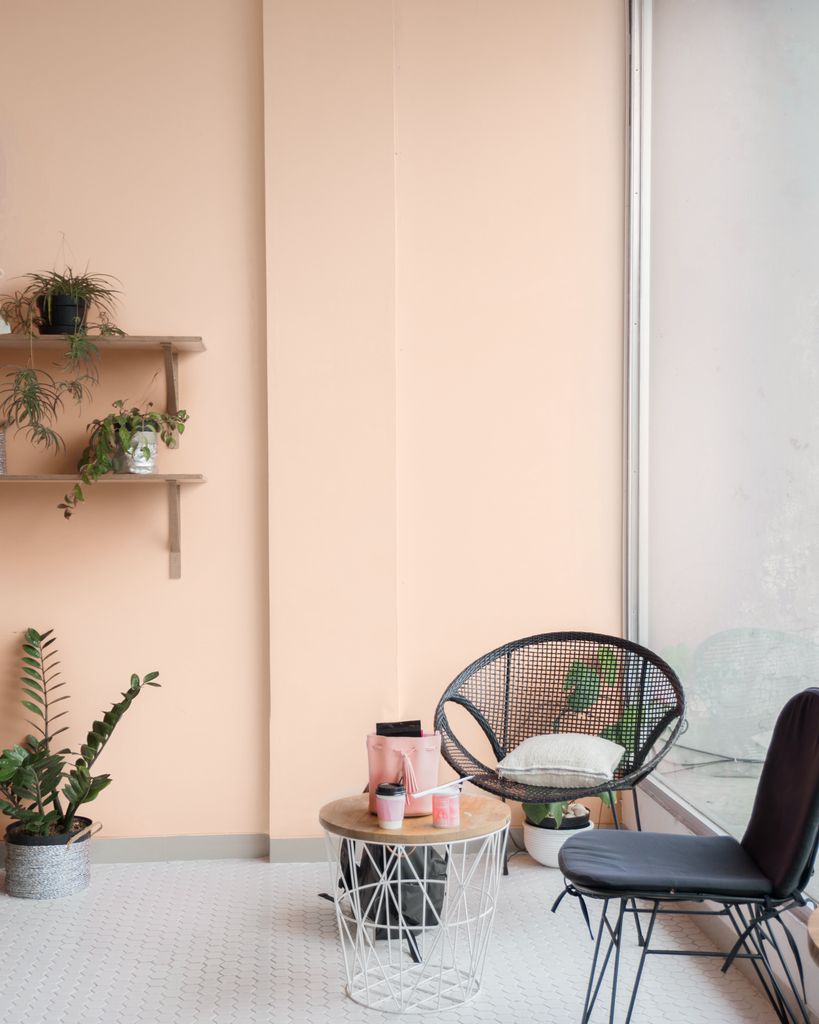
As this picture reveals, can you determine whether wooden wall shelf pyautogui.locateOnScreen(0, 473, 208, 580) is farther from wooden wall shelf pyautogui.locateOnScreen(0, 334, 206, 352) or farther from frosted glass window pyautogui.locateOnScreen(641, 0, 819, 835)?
frosted glass window pyautogui.locateOnScreen(641, 0, 819, 835)

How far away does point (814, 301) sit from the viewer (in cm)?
211

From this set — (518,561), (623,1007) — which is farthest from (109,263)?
(623,1007)

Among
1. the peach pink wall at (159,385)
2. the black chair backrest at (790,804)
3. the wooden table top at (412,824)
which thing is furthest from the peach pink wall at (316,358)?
the black chair backrest at (790,804)

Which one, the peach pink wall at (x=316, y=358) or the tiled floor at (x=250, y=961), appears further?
the peach pink wall at (x=316, y=358)

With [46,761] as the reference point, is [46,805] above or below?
below

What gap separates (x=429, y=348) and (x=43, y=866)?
7.22 feet

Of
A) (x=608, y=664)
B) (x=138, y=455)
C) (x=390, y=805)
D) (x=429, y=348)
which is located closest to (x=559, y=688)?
(x=608, y=664)

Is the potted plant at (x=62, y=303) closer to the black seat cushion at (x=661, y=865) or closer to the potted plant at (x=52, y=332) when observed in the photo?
the potted plant at (x=52, y=332)

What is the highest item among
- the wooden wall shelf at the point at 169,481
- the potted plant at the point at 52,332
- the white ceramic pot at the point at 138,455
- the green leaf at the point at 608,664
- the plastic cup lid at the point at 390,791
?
the potted plant at the point at 52,332

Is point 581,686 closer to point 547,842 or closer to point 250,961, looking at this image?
point 547,842

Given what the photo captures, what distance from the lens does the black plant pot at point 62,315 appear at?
3.11 metres

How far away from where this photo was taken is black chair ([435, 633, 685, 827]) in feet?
9.43

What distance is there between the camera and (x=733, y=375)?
2580 millimetres

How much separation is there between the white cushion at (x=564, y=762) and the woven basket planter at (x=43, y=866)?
144cm
